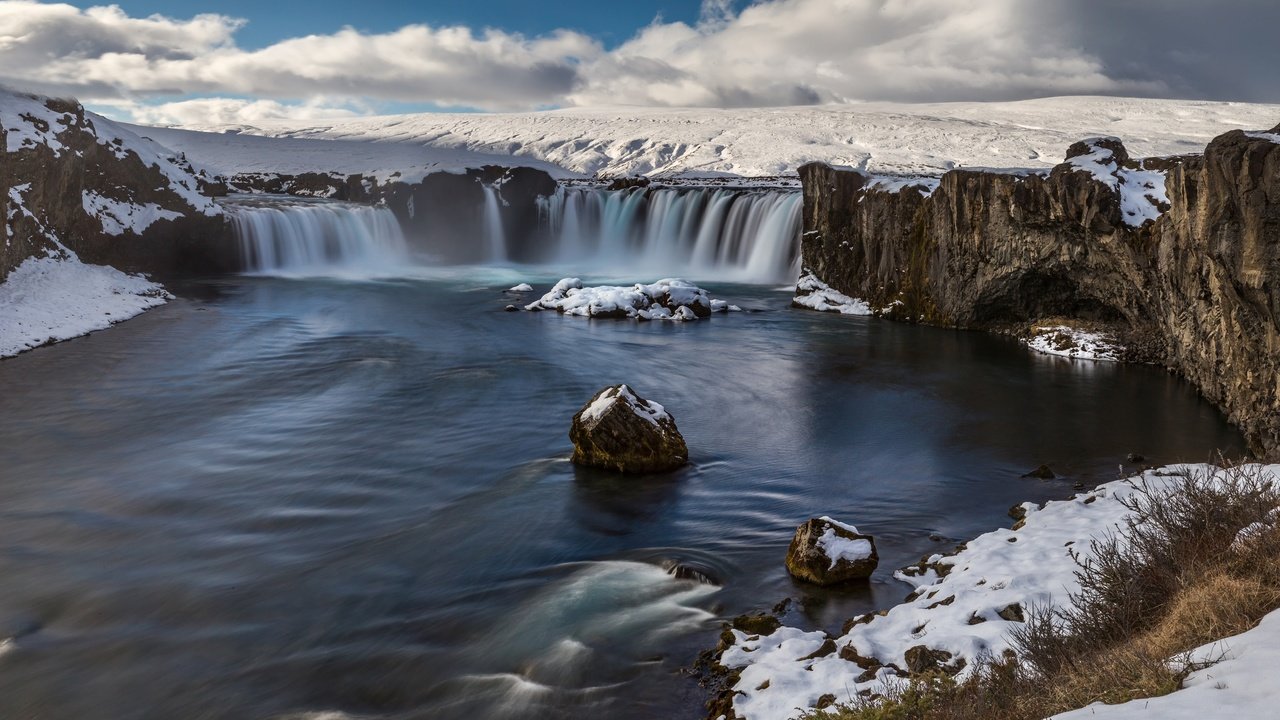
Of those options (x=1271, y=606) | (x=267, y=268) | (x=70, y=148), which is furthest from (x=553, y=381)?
(x=267, y=268)

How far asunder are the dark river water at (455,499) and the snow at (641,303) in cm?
592

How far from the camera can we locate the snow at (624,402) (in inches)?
597

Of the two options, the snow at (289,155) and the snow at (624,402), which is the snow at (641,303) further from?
the snow at (289,155)

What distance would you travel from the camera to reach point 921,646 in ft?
25.9

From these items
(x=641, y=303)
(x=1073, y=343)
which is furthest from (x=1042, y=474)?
(x=641, y=303)

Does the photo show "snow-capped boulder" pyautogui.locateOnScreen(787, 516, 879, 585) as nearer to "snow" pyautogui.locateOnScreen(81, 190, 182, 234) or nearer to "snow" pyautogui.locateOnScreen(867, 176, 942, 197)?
"snow" pyautogui.locateOnScreen(867, 176, 942, 197)

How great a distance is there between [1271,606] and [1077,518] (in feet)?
19.2

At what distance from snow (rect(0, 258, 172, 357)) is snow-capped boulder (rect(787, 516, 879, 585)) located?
2421cm

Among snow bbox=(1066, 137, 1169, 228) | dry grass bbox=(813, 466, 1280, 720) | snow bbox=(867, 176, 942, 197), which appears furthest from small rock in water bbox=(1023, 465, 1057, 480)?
snow bbox=(867, 176, 942, 197)

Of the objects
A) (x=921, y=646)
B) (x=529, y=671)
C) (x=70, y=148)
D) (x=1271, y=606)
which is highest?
(x=70, y=148)

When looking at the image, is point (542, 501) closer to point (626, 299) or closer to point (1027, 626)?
point (1027, 626)

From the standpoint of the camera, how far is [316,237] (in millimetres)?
48875

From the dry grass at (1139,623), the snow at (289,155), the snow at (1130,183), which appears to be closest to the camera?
the dry grass at (1139,623)

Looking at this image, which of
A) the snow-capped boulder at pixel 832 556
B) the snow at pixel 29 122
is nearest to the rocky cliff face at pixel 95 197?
the snow at pixel 29 122
